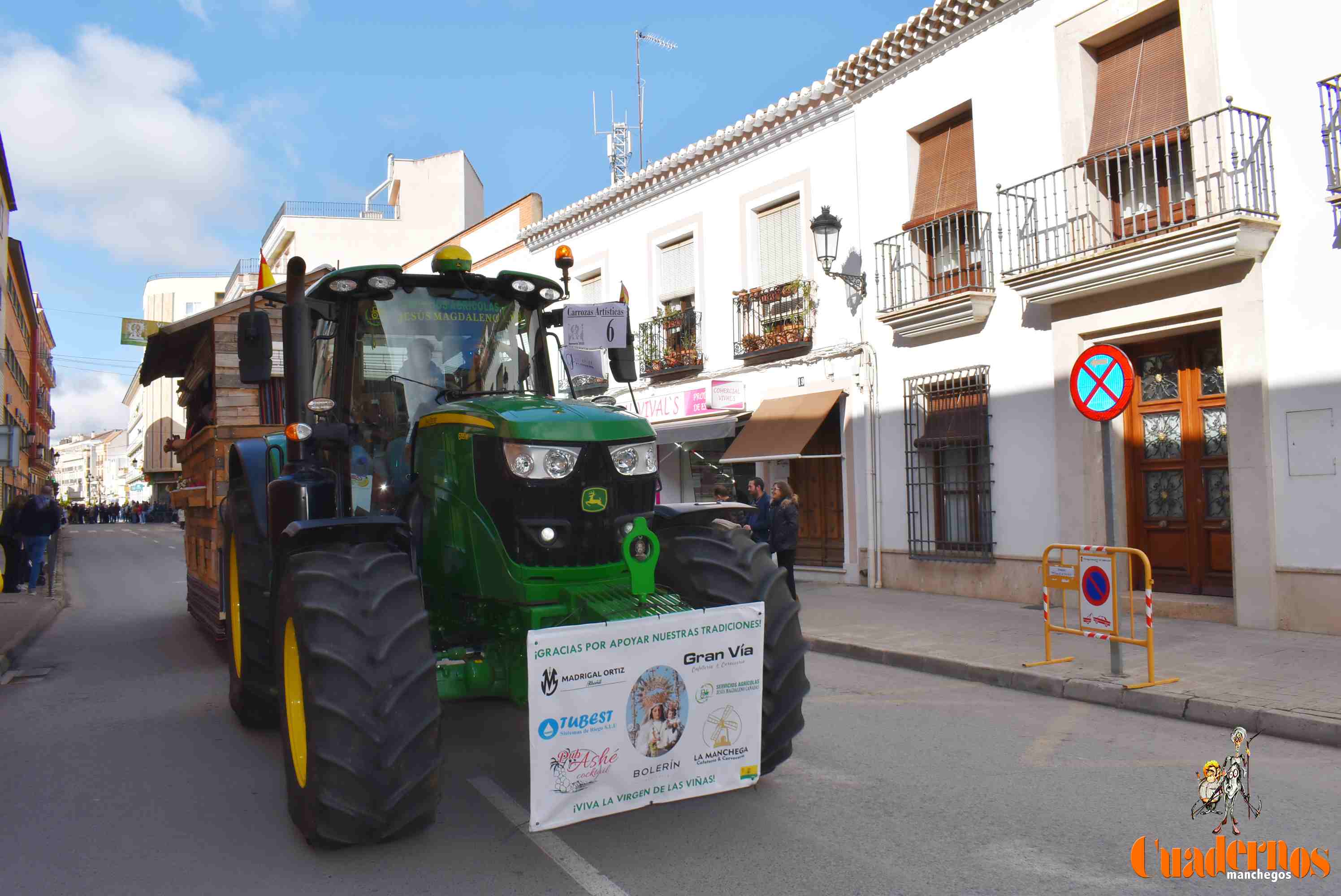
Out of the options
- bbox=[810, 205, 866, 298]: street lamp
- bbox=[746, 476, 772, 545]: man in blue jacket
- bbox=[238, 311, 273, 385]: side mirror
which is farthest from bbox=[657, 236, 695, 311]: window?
bbox=[238, 311, 273, 385]: side mirror

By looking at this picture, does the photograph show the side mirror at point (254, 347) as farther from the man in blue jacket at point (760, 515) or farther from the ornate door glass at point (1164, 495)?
the ornate door glass at point (1164, 495)

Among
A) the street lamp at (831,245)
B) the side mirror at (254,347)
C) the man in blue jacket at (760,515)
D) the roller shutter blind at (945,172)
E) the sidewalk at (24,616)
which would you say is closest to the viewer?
the side mirror at (254,347)

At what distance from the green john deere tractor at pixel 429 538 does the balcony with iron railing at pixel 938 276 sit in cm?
727

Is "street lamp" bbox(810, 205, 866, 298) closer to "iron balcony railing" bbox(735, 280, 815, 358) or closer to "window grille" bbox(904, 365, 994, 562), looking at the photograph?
"iron balcony railing" bbox(735, 280, 815, 358)

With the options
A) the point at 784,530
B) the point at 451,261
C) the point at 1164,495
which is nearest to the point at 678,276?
the point at 784,530

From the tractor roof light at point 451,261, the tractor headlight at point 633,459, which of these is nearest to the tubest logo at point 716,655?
the tractor headlight at point 633,459

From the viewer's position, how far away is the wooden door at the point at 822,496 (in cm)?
1395

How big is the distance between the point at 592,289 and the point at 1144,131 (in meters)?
11.3

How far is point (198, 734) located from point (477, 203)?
31750 millimetres

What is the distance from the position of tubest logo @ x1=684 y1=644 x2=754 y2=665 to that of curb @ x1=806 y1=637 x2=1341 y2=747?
0.82 meters

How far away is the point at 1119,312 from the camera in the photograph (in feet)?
32.7

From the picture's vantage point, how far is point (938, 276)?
12.5m

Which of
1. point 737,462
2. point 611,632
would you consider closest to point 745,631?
point 611,632

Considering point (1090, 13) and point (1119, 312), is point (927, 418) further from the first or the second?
point (1090, 13)
